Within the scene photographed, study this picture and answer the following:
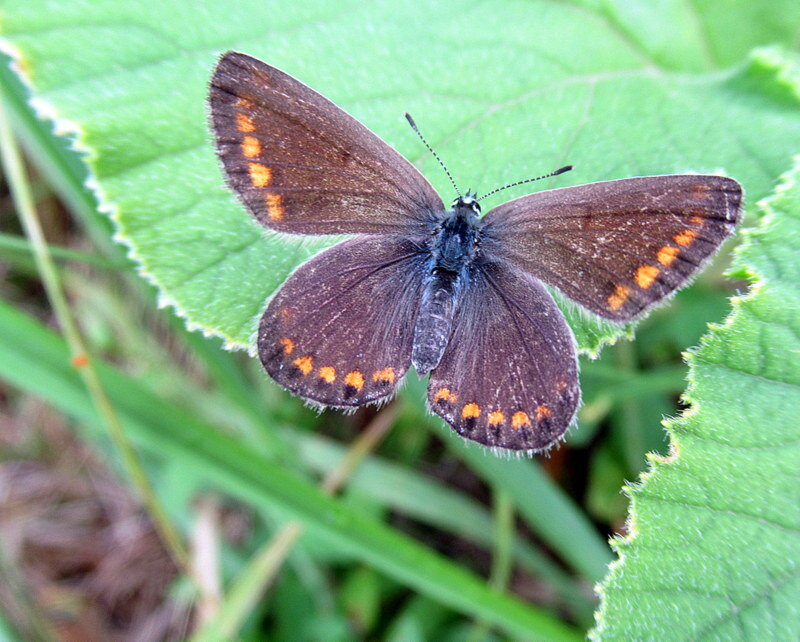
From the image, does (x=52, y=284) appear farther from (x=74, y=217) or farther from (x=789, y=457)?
(x=789, y=457)

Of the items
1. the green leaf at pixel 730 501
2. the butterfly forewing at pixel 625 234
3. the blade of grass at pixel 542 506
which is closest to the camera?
the green leaf at pixel 730 501

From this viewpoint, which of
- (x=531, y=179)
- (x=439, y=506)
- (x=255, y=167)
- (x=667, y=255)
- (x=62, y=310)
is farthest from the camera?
(x=439, y=506)

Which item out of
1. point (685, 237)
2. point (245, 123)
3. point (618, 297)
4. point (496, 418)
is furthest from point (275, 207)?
point (685, 237)

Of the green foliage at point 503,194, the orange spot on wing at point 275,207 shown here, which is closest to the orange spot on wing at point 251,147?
the orange spot on wing at point 275,207

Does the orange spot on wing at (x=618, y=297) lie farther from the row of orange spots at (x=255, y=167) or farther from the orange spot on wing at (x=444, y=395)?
the row of orange spots at (x=255, y=167)

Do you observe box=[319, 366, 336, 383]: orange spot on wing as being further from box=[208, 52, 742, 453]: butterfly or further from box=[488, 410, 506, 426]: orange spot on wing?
box=[488, 410, 506, 426]: orange spot on wing

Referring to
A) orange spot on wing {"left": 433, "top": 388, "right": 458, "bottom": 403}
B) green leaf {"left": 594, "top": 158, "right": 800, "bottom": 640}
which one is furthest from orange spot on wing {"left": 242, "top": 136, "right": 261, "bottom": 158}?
green leaf {"left": 594, "top": 158, "right": 800, "bottom": 640}

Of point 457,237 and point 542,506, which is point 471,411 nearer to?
point 457,237

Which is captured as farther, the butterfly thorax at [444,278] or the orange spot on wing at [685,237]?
the butterfly thorax at [444,278]
